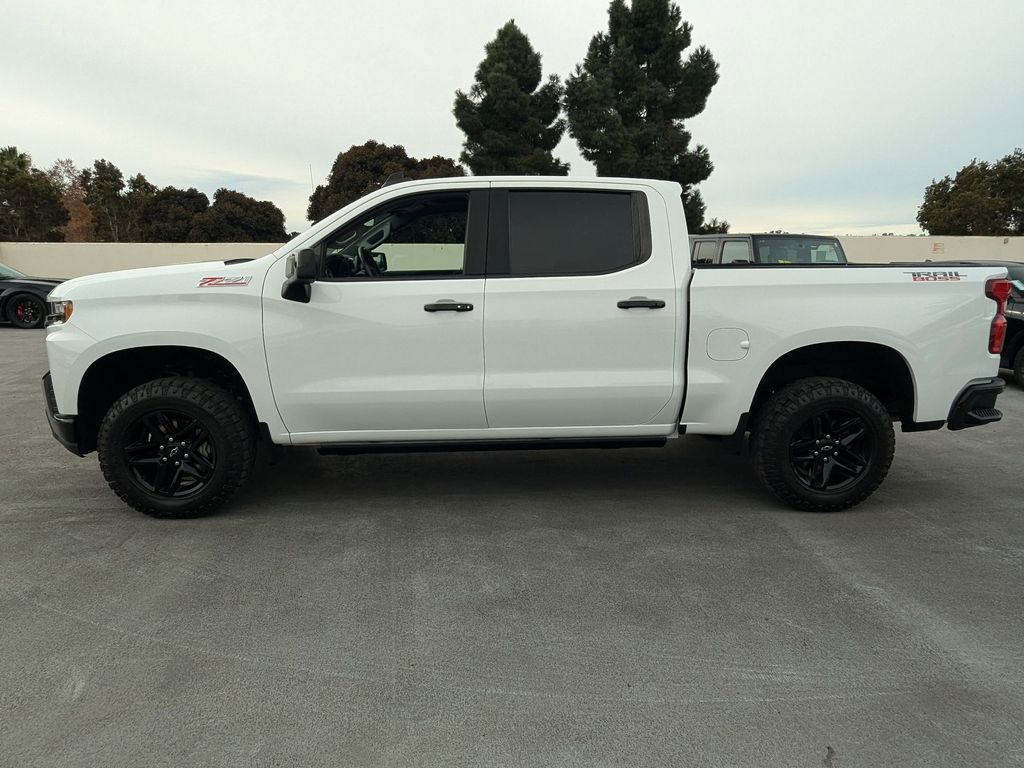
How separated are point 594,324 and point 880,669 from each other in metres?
2.19

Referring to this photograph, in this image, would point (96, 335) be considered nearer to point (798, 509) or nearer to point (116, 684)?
point (116, 684)

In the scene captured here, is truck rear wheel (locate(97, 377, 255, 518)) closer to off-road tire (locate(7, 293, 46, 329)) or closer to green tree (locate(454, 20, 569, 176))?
off-road tire (locate(7, 293, 46, 329))

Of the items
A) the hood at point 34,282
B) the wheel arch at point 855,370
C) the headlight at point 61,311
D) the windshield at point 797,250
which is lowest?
the wheel arch at point 855,370

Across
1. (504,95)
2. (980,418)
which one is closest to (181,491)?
(980,418)

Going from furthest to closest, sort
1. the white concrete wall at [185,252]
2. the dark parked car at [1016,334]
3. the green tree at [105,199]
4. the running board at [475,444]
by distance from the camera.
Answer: the green tree at [105,199]
the white concrete wall at [185,252]
the dark parked car at [1016,334]
the running board at [475,444]

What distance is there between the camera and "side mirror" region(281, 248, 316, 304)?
3.86m

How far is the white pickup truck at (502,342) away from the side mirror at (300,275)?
0.7 inches

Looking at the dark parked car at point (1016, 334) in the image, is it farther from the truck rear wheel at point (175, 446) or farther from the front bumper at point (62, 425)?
the front bumper at point (62, 425)

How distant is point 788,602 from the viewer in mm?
3258

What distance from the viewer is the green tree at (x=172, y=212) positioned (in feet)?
171

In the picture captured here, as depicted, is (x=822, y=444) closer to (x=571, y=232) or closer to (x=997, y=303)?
(x=997, y=303)

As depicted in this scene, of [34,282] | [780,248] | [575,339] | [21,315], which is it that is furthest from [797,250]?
[21,315]

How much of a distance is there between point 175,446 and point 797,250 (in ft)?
27.9

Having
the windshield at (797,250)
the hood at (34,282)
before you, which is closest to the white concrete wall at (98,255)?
the hood at (34,282)
